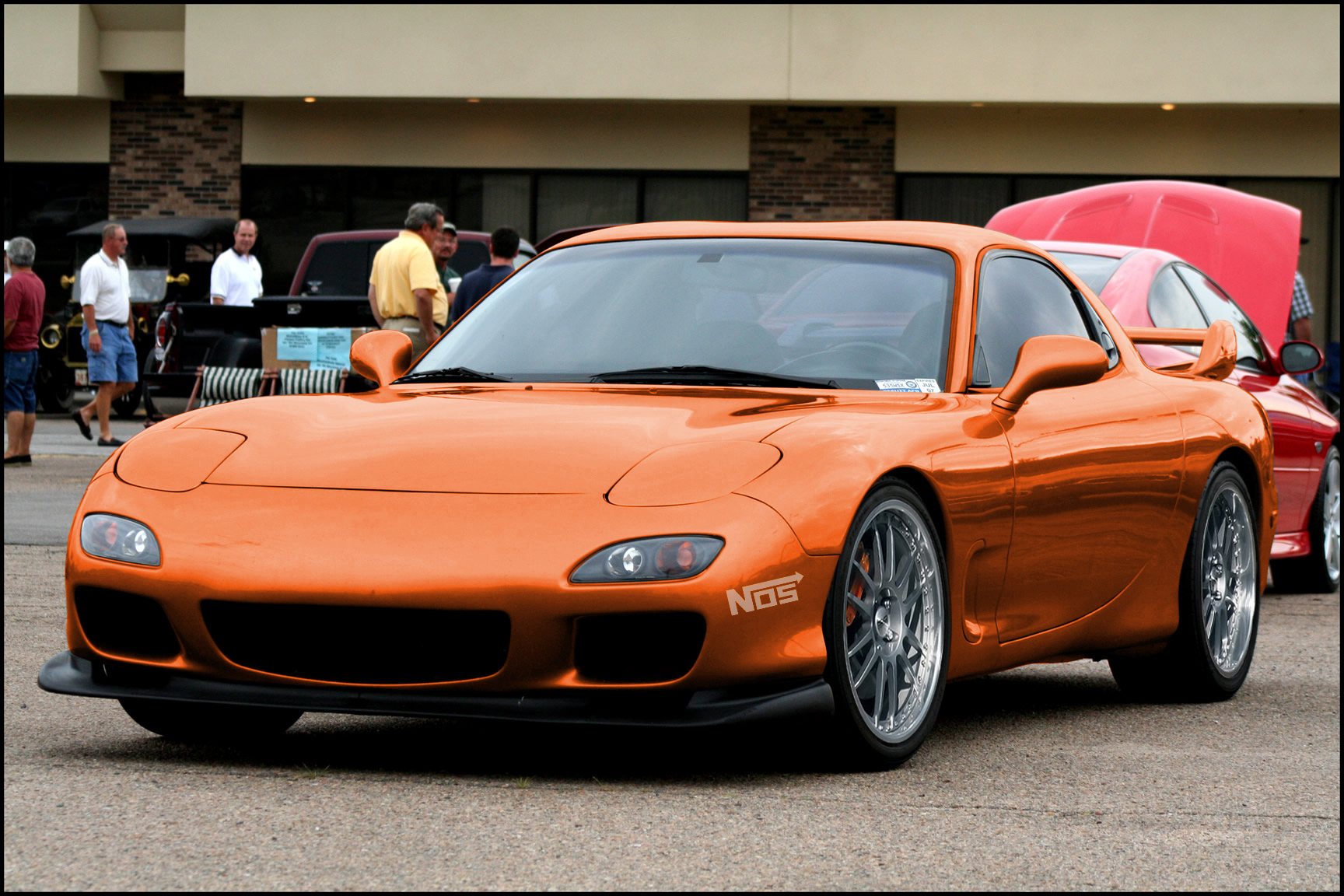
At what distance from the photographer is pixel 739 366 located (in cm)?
A: 502

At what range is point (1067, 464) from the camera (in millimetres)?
5242

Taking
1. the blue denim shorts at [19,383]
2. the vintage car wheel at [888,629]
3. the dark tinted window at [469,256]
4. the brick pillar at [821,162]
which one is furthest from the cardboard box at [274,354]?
the brick pillar at [821,162]

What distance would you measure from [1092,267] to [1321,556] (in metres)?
2.16

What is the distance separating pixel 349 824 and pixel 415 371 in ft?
6.58

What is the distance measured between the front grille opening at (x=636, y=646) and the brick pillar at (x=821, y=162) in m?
A: 21.2

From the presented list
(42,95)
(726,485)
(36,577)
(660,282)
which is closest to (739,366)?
(660,282)

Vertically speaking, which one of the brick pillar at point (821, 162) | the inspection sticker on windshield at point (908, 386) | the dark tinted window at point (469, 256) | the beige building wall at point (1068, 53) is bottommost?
the inspection sticker on windshield at point (908, 386)

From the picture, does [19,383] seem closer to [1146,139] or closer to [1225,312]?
[1225,312]

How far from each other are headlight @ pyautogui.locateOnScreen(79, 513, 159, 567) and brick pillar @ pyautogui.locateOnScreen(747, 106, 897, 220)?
825 inches

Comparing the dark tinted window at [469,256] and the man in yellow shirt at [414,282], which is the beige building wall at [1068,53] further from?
the man in yellow shirt at [414,282]

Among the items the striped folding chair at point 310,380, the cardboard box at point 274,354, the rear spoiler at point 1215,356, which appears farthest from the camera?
the cardboard box at point 274,354

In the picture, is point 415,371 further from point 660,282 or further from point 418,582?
point 418,582

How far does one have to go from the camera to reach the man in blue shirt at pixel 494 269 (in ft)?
40.3

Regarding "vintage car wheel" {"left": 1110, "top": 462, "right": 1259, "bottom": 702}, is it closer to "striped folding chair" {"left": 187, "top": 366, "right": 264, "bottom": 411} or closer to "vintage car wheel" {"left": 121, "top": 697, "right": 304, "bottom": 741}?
"vintage car wheel" {"left": 121, "top": 697, "right": 304, "bottom": 741}
